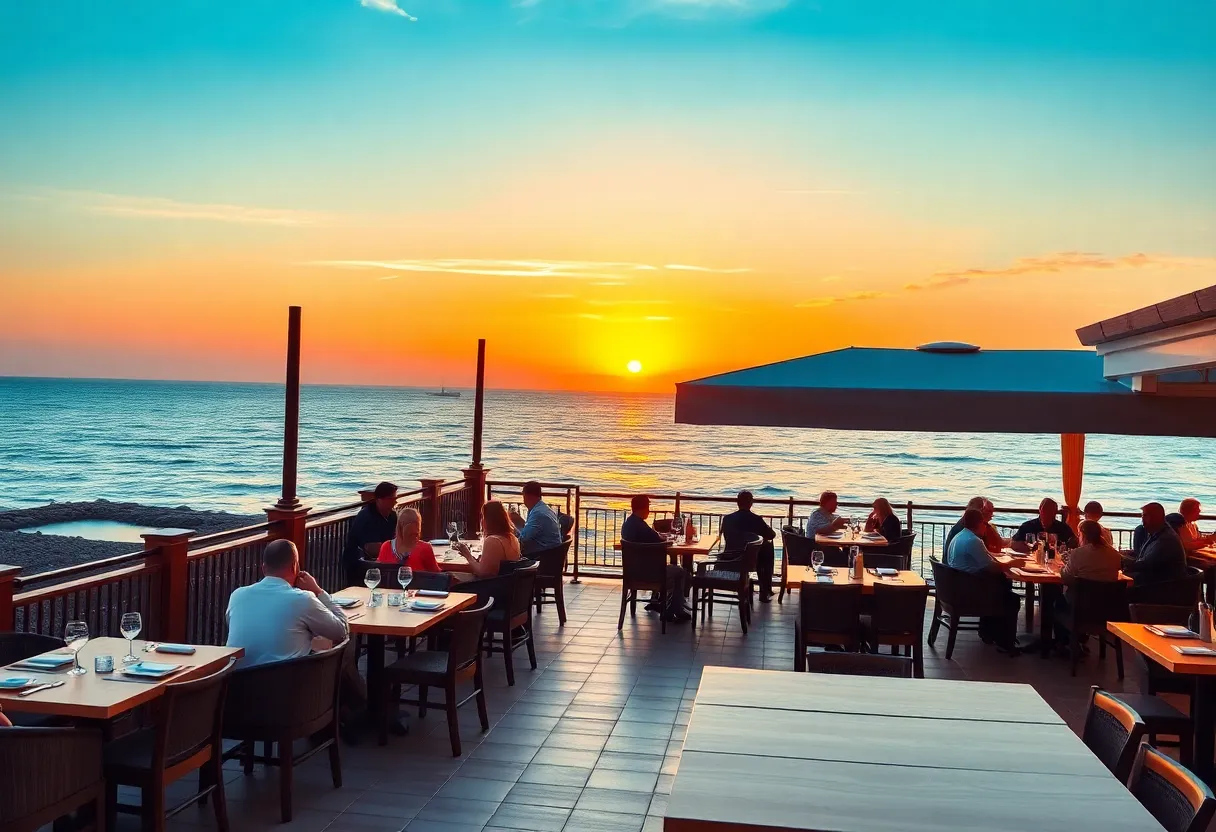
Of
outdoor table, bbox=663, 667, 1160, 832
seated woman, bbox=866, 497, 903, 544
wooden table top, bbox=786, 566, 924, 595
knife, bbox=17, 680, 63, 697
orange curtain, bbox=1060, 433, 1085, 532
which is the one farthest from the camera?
orange curtain, bbox=1060, 433, 1085, 532

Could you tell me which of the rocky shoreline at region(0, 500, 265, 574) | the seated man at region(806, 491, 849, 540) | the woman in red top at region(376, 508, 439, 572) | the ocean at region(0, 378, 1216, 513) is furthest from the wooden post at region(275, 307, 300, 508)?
the ocean at region(0, 378, 1216, 513)

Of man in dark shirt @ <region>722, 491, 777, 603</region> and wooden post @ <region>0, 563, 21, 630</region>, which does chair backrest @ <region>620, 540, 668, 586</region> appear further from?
wooden post @ <region>0, 563, 21, 630</region>

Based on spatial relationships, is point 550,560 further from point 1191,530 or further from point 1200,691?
point 1191,530

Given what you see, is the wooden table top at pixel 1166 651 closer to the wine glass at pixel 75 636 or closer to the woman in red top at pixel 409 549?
the woman in red top at pixel 409 549

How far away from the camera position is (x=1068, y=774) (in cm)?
286

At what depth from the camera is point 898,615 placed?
284 inches

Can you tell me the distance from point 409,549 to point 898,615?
145 inches

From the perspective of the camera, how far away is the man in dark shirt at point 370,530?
8.03 m

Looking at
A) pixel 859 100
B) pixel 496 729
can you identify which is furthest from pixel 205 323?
pixel 496 729

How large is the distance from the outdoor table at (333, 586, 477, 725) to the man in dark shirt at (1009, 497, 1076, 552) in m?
5.74

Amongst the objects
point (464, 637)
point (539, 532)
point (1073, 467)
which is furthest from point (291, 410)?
point (1073, 467)

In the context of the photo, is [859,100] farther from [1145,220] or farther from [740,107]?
[1145,220]

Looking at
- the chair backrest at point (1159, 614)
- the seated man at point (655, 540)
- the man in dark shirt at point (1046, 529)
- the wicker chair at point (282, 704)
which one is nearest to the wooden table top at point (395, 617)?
the wicker chair at point (282, 704)

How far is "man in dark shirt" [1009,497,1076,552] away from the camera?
929 cm
